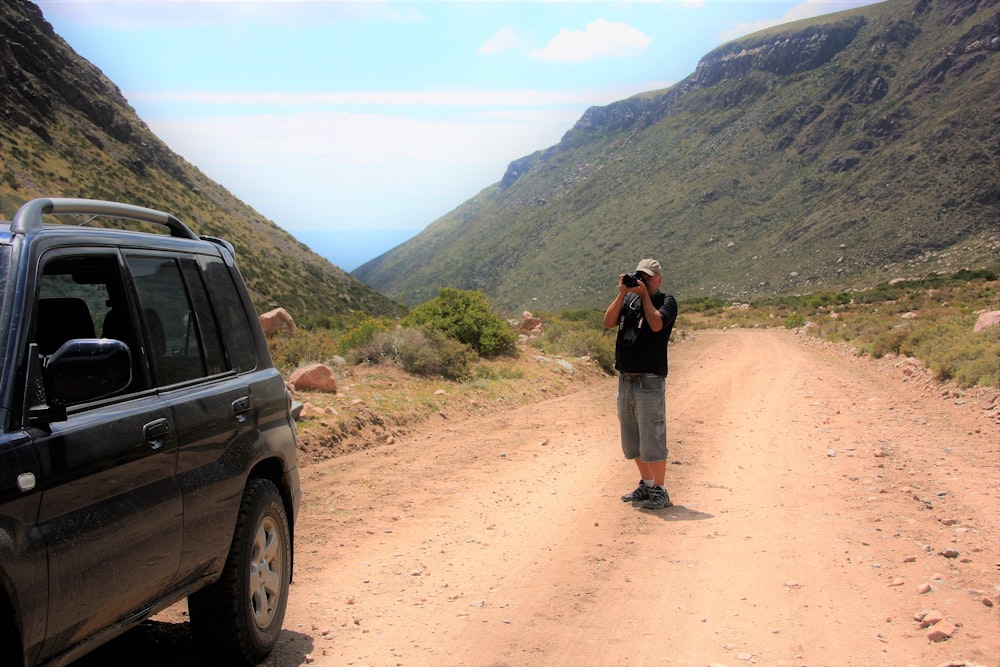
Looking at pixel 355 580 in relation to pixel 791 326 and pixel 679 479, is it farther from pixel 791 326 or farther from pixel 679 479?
pixel 791 326

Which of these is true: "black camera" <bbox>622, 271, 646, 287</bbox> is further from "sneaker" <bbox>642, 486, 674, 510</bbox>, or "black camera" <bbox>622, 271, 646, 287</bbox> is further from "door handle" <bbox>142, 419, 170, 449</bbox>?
"door handle" <bbox>142, 419, 170, 449</bbox>

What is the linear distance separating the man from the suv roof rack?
402 centimetres

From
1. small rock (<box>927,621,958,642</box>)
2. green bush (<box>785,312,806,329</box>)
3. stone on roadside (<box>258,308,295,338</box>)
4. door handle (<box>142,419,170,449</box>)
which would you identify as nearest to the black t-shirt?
small rock (<box>927,621,958,642</box>)

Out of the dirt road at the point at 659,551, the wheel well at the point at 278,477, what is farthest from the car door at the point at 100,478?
the dirt road at the point at 659,551

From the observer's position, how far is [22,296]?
2797mm

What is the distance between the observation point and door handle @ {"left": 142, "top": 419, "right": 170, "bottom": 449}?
127 inches

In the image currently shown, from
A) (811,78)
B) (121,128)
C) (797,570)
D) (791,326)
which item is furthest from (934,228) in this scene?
(797,570)

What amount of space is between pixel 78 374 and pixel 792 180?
82.6m

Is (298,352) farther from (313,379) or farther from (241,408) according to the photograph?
(241,408)

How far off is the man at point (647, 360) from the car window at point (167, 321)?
4074 millimetres

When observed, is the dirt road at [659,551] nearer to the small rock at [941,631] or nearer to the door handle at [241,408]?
the small rock at [941,631]

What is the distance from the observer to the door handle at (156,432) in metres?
3.23

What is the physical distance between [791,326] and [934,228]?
31.0 m

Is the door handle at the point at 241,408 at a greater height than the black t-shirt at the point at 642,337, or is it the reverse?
the door handle at the point at 241,408
